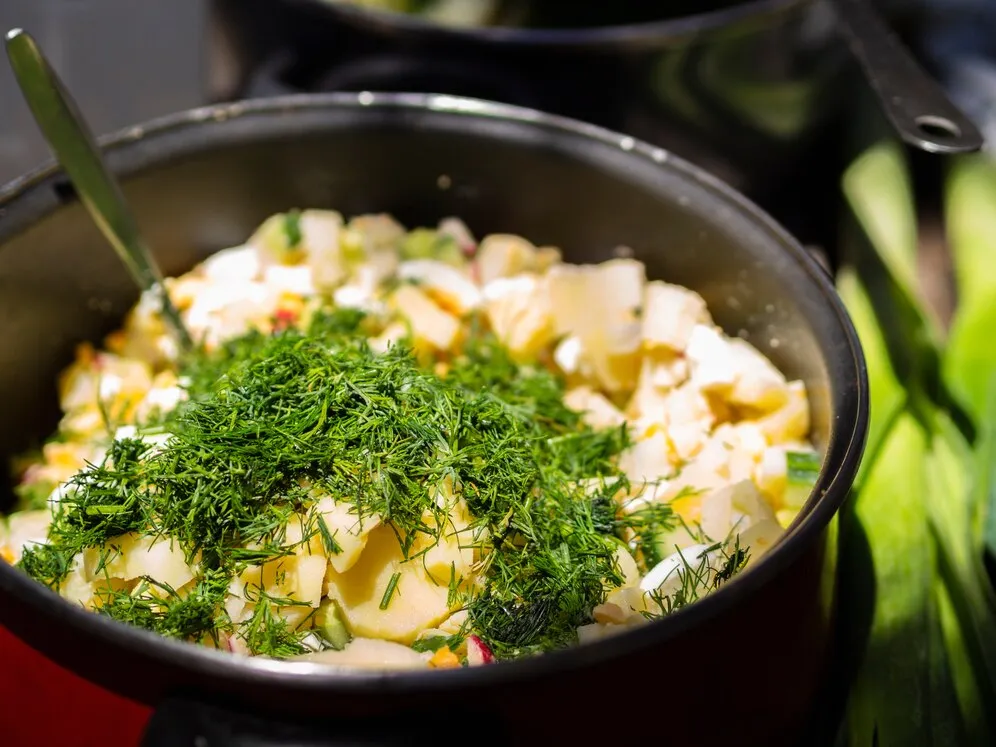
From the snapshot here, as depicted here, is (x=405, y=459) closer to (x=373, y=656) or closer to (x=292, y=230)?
(x=373, y=656)

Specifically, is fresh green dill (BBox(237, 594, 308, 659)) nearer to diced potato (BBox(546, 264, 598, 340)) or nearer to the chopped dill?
the chopped dill

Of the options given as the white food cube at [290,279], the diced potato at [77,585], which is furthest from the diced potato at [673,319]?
the diced potato at [77,585]

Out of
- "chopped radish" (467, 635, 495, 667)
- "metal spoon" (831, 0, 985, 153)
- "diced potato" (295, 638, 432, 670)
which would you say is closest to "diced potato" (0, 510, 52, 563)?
"diced potato" (295, 638, 432, 670)

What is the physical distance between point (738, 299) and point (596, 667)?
25.5 inches

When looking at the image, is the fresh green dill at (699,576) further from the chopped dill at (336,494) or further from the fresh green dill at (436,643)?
the fresh green dill at (436,643)

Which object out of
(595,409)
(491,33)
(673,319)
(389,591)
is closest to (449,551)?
(389,591)

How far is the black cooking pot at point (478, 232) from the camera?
620 millimetres

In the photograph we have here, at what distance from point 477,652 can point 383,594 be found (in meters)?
0.10

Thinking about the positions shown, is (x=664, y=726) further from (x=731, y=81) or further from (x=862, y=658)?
(x=731, y=81)

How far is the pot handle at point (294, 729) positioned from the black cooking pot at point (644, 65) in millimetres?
957

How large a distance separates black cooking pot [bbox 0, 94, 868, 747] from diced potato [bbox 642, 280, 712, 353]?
0.04m

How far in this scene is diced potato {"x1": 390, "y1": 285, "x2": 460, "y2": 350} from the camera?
47.1 inches

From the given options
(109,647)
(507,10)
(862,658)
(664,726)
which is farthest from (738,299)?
(507,10)

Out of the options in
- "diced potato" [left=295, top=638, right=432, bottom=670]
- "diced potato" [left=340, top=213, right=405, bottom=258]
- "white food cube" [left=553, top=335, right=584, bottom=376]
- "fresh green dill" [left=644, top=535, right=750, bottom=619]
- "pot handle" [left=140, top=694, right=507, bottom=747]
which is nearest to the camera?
"pot handle" [left=140, top=694, right=507, bottom=747]
